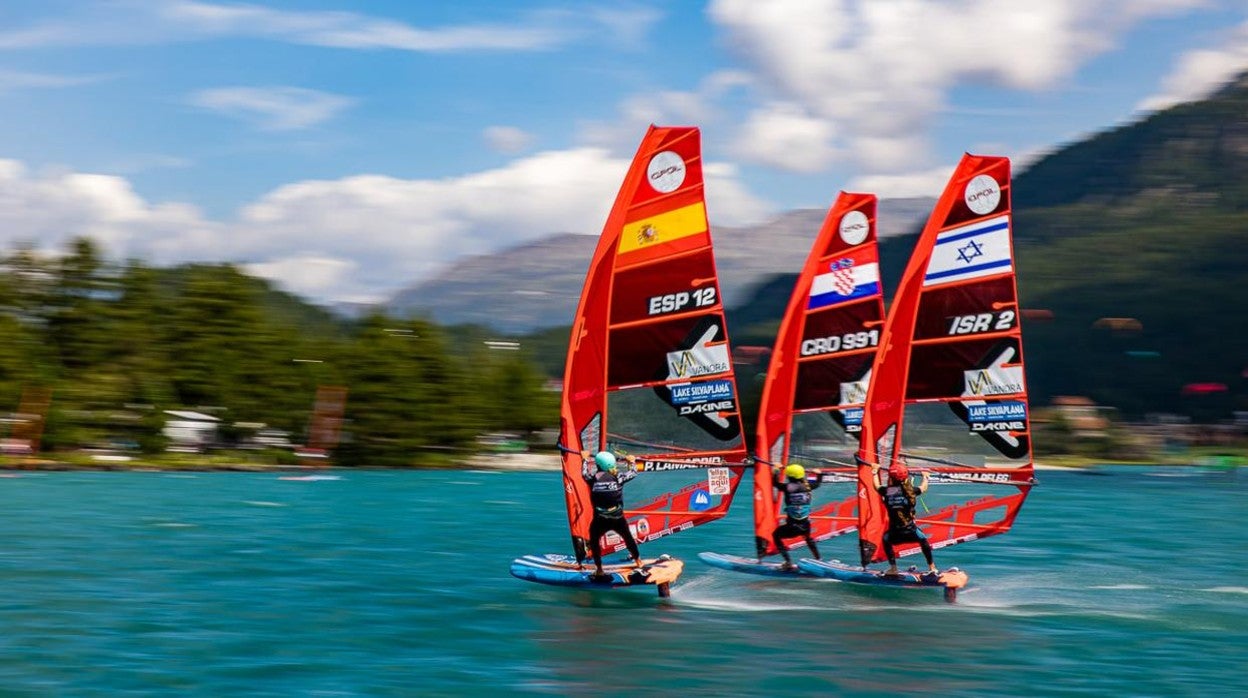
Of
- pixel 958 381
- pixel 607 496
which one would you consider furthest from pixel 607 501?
pixel 958 381

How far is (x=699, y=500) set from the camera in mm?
24297

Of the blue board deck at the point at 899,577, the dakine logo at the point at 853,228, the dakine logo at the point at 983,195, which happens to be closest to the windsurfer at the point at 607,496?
the blue board deck at the point at 899,577

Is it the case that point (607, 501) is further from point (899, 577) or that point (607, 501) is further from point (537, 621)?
point (899, 577)

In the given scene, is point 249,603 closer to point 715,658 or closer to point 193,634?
point 193,634

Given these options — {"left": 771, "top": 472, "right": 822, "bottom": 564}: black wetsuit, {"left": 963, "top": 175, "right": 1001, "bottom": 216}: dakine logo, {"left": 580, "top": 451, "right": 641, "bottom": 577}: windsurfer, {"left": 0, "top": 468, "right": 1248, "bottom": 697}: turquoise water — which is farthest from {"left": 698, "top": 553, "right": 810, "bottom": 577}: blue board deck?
{"left": 963, "top": 175, "right": 1001, "bottom": 216}: dakine logo

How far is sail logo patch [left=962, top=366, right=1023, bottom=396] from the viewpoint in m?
25.5

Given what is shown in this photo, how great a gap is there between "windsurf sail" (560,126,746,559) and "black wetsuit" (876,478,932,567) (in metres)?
3.08

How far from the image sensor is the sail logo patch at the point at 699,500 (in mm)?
Result: 24266

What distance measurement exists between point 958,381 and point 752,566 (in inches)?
217

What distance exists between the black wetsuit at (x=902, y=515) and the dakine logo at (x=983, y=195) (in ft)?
17.8

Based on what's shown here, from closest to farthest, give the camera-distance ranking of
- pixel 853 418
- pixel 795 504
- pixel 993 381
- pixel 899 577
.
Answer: pixel 899 577
pixel 993 381
pixel 795 504
pixel 853 418

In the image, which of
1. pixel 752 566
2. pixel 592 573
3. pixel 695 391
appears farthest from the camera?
pixel 752 566

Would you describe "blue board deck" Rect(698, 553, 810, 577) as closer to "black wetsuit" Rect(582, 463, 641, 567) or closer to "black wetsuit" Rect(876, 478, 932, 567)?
"black wetsuit" Rect(876, 478, 932, 567)

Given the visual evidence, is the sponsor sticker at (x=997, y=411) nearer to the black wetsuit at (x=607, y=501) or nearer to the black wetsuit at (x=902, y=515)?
the black wetsuit at (x=902, y=515)
